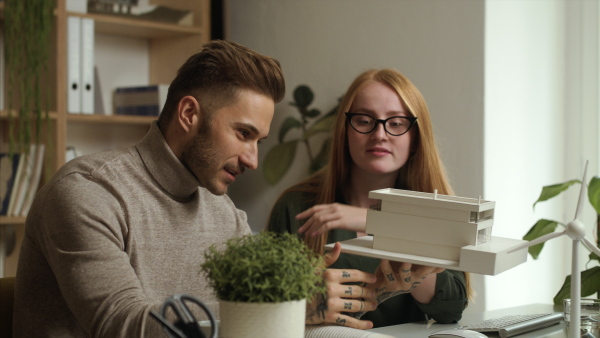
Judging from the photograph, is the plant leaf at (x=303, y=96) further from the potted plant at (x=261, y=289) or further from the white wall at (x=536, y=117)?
the potted plant at (x=261, y=289)

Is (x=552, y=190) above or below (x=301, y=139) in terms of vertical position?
below

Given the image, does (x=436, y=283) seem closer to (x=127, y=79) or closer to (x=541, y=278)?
(x=541, y=278)

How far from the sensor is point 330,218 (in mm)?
1773

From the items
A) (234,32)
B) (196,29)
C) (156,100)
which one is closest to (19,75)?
(156,100)

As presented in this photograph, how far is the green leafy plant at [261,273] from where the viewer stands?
90cm

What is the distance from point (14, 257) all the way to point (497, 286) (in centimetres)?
218

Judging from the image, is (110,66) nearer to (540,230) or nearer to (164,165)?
(164,165)

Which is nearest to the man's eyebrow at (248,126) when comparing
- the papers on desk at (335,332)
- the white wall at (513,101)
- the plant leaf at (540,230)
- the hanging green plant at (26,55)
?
the papers on desk at (335,332)

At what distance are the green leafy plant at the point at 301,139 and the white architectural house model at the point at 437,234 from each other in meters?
1.79

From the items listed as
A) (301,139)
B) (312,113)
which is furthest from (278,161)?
(312,113)

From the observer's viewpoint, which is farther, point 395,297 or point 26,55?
point 26,55

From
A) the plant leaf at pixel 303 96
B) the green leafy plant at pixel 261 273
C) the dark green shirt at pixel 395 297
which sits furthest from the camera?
the plant leaf at pixel 303 96

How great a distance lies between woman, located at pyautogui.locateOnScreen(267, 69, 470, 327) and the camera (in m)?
2.09

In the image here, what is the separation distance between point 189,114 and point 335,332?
60 cm
